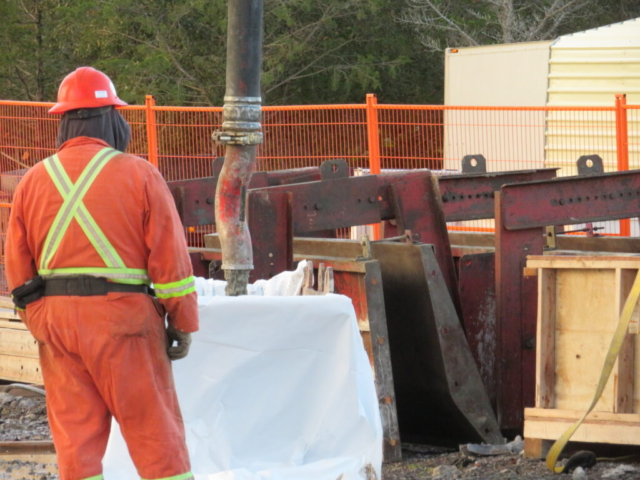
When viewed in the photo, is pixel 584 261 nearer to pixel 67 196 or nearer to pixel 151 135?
pixel 67 196

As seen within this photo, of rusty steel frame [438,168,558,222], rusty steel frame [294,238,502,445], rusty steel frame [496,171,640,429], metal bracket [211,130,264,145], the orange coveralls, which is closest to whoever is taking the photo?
the orange coveralls

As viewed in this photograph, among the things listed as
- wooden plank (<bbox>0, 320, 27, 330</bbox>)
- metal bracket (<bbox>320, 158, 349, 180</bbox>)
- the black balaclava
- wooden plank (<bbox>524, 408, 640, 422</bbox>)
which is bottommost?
wooden plank (<bbox>524, 408, 640, 422</bbox>)

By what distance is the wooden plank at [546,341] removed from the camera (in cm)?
566

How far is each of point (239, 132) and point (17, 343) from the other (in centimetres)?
339

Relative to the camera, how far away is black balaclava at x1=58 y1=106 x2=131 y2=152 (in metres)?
4.12

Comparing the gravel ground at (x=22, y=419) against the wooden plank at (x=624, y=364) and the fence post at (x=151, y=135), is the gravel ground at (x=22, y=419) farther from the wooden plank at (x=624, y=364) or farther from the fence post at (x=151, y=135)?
the fence post at (x=151, y=135)

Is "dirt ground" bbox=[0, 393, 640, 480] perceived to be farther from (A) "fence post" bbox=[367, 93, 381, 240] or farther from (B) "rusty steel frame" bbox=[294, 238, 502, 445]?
(A) "fence post" bbox=[367, 93, 381, 240]

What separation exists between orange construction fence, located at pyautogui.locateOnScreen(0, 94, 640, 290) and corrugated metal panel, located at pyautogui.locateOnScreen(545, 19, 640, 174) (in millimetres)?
26

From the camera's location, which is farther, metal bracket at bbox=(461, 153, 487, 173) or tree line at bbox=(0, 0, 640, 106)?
tree line at bbox=(0, 0, 640, 106)

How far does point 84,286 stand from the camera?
3934 millimetres

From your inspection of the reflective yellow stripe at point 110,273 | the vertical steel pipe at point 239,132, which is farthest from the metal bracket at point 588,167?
the reflective yellow stripe at point 110,273

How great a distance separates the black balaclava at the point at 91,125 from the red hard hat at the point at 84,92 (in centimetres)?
3

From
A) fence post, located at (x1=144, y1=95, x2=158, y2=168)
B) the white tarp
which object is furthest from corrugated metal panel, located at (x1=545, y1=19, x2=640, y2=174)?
the white tarp

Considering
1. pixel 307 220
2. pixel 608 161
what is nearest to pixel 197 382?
pixel 307 220
